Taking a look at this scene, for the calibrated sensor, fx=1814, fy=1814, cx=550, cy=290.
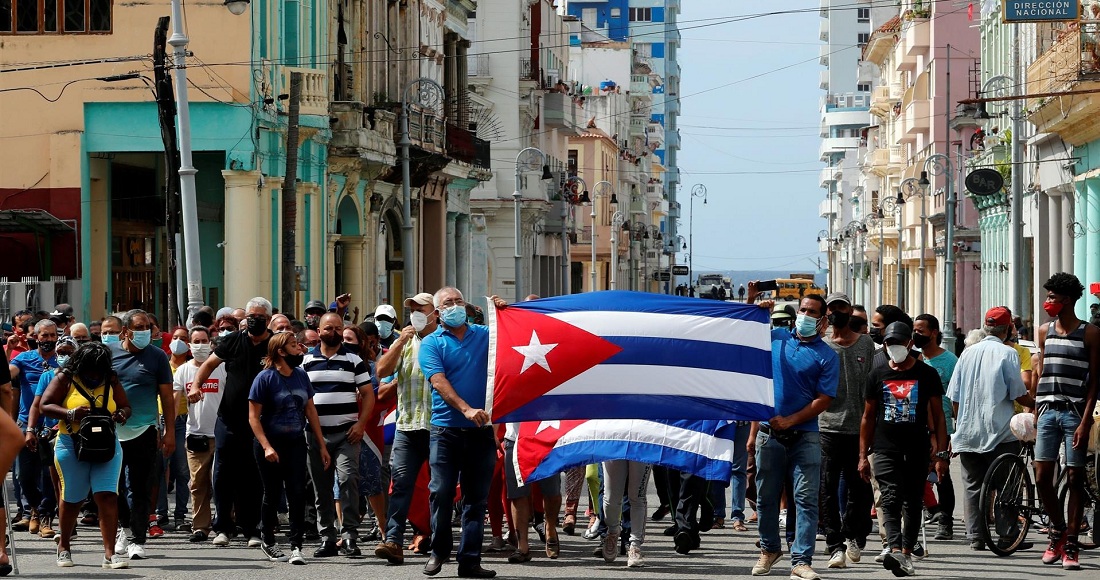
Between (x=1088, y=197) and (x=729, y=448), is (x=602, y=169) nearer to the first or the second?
(x=1088, y=197)

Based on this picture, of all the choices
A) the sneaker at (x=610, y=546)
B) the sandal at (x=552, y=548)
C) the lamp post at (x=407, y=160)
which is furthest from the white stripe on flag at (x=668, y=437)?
the lamp post at (x=407, y=160)

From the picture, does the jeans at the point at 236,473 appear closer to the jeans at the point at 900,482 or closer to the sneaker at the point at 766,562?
the sneaker at the point at 766,562

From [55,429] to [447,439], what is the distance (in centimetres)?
367

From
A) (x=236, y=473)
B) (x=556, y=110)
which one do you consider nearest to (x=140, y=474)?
(x=236, y=473)

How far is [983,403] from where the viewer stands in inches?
540

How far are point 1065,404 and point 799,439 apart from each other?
2.16 meters

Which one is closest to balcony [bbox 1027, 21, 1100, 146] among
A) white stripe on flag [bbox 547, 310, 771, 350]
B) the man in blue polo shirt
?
white stripe on flag [bbox 547, 310, 771, 350]

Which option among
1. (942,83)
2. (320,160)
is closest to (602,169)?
(942,83)

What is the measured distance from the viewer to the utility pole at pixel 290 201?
108 ft

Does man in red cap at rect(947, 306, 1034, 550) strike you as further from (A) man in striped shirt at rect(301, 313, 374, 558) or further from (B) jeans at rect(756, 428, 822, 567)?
(A) man in striped shirt at rect(301, 313, 374, 558)

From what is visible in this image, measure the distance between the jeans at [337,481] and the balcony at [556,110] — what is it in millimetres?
62563

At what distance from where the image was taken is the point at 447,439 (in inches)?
491

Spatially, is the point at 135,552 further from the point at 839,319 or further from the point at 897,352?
the point at 897,352

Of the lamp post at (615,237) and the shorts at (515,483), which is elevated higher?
the lamp post at (615,237)
